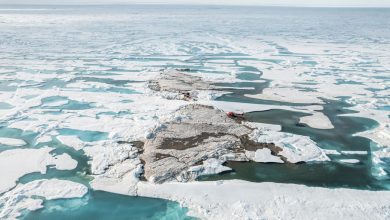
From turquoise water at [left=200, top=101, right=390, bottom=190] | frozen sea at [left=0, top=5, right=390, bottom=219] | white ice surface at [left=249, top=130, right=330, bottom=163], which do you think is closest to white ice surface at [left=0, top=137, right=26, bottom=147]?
frozen sea at [left=0, top=5, right=390, bottom=219]

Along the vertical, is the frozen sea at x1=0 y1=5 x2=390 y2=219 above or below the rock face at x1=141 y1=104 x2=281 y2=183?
below

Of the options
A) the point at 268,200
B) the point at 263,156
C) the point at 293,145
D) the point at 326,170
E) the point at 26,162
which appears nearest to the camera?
the point at 268,200

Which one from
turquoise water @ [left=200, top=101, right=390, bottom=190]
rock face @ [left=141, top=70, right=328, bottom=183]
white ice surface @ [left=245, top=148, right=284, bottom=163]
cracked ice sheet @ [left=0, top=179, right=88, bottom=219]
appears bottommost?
cracked ice sheet @ [left=0, top=179, right=88, bottom=219]

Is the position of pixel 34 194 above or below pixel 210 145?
below

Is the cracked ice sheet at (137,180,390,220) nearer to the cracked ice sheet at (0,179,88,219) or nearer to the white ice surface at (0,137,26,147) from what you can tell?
the cracked ice sheet at (0,179,88,219)

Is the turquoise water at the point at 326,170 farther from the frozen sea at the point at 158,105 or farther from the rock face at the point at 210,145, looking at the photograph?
the rock face at the point at 210,145

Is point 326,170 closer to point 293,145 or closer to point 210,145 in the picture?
A: point 293,145

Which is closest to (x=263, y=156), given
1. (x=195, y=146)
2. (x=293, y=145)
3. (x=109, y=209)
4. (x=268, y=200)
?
(x=293, y=145)

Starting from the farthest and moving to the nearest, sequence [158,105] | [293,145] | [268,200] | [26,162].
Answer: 1. [158,105]
2. [293,145]
3. [26,162]
4. [268,200]

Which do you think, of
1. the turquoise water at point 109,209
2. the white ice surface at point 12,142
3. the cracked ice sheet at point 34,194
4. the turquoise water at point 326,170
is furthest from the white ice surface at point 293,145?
the white ice surface at point 12,142

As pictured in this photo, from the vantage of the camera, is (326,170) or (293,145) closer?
(326,170)

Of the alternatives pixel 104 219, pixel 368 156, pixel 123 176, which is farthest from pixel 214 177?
pixel 368 156
